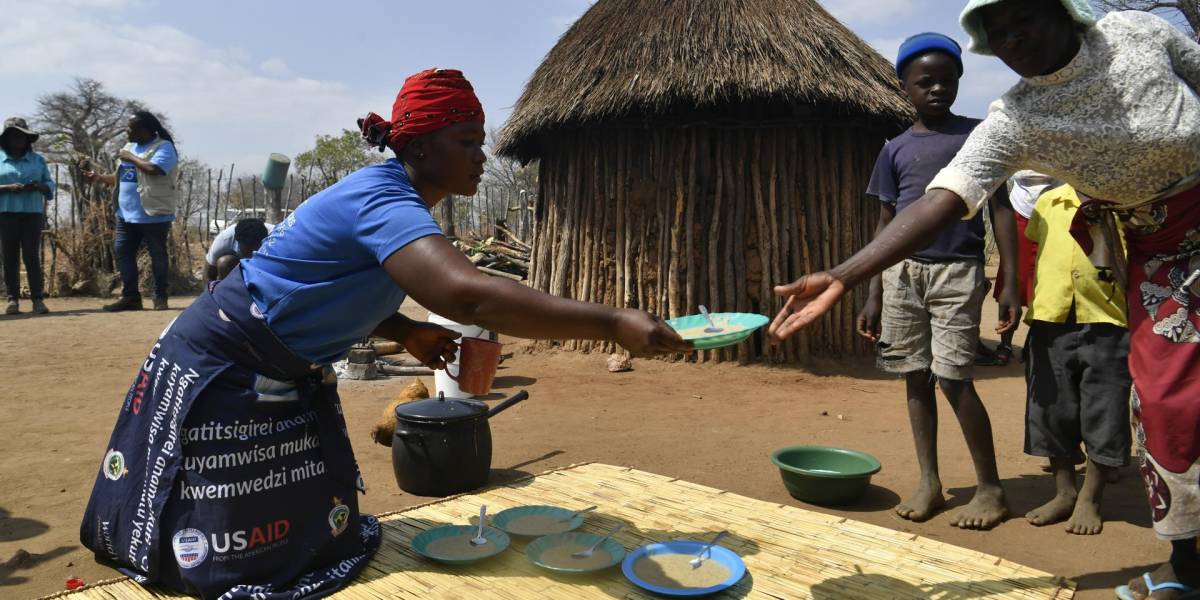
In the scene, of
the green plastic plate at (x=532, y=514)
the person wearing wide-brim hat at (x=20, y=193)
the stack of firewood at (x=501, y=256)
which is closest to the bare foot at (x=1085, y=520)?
the green plastic plate at (x=532, y=514)

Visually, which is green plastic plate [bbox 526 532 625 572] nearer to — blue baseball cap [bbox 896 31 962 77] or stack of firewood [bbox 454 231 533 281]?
blue baseball cap [bbox 896 31 962 77]

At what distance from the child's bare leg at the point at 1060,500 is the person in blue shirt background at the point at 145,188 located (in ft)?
25.2

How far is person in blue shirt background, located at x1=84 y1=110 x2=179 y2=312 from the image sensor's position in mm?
7359

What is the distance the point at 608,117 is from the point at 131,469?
4.94 meters

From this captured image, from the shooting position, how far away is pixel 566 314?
1.64 meters

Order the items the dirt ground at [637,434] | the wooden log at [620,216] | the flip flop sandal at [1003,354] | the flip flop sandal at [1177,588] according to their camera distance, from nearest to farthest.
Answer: the flip flop sandal at [1177,588]
the dirt ground at [637,434]
the flip flop sandal at [1003,354]
the wooden log at [620,216]

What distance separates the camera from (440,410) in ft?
11.2

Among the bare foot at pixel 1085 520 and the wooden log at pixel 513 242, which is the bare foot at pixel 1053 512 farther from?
the wooden log at pixel 513 242

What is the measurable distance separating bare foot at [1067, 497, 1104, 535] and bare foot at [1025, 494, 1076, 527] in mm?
52

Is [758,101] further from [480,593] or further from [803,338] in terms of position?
[480,593]

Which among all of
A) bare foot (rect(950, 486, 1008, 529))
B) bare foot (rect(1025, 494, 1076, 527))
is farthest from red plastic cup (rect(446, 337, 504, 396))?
bare foot (rect(1025, 494, 1076, 527))

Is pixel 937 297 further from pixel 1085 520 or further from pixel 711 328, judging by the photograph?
pixel 711 328

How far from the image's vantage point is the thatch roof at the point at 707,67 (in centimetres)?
597

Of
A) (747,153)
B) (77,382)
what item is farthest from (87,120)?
(747,153)
